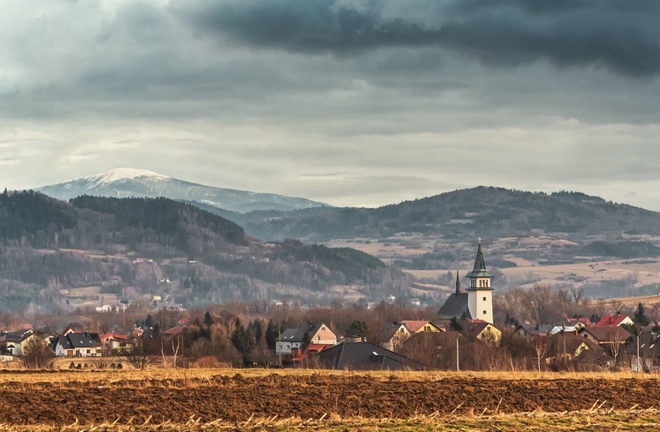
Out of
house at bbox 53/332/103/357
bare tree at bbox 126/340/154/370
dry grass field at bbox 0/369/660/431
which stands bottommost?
house at bbox 53/332/103/357

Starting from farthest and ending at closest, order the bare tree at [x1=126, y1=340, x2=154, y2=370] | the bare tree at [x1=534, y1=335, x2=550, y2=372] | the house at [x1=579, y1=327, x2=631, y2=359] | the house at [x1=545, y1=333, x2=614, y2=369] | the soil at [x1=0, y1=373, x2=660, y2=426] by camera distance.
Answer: the house at [x1=579, y1=327, x2=631, y2=359] < the bare tree at [x1=534, y1=335, x2=550, y2=372] < the house at [x1=545, y1=333, x2=614, y2=369] < the bare tree at [x1=126, y1=340, x2=154, y2=370] < the soil at [x1=0, y1=373, x2=660, y2=426]

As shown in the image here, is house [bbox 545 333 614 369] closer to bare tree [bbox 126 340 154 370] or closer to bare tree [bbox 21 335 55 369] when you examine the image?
bare tree [bbox 126 340 154 370]

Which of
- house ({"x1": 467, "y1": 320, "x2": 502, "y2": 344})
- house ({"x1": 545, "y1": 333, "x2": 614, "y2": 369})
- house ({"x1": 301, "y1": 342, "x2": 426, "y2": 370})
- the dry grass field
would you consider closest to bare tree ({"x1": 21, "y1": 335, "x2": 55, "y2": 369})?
house ({"x1": 301, "y1": 342, "x2": 426, "y2": 370})

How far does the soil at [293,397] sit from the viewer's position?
44.8 m

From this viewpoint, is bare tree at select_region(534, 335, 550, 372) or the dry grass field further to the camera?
bare tree at select_region(534, 335, 550, 372)

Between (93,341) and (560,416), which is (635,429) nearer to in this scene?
(560,416)

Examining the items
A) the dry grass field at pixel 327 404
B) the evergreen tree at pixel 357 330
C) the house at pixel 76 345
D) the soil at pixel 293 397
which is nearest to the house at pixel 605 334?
the evergreen tree at pixel 357 330

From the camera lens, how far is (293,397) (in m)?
50.8

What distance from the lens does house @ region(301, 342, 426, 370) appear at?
88.1 metres

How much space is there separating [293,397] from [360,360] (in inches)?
1588

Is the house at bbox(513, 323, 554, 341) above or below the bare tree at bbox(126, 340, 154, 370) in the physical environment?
below

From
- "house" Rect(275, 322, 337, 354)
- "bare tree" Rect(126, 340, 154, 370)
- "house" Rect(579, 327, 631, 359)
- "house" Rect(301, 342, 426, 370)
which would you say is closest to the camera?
"house" Rect(301, 342, 426, 370)

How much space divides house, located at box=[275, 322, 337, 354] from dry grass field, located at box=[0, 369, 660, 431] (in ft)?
290

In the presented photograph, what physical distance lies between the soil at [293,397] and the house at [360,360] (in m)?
23.9
